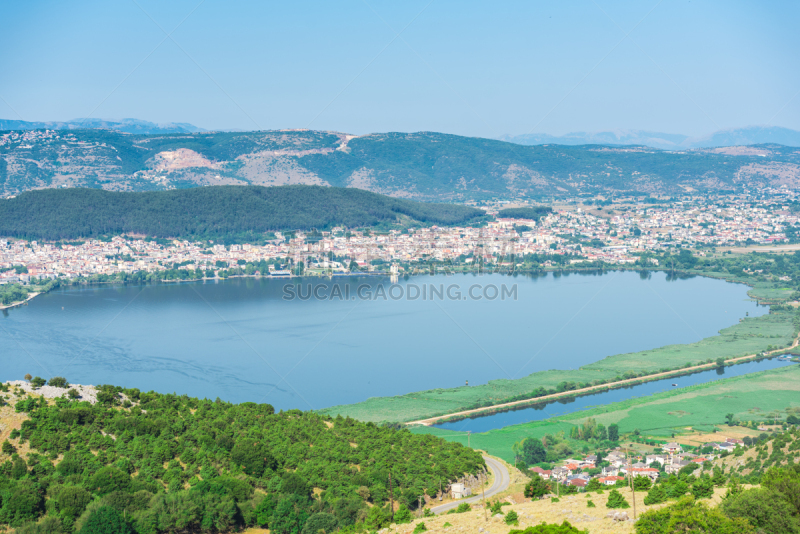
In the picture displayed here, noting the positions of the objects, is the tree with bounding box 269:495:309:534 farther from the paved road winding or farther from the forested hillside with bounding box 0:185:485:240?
the forested hillside with bounding box 0:185:485:240

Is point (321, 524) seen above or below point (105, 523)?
below

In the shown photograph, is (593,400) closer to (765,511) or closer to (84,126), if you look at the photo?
(765,511)

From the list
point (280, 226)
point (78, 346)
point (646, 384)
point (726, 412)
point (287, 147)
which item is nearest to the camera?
point (726, 412)

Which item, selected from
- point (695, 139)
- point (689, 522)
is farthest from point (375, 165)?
point (695, 139)

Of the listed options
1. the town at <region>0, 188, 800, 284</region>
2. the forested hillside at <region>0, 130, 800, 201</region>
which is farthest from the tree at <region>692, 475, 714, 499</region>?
the forested hillside at <region>0, 130, 800, 201</region>

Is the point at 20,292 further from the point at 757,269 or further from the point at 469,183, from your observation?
the point at 469,183

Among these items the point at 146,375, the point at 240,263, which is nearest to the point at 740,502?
the point at 146,375

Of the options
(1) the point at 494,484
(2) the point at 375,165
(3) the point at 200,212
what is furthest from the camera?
(2) the point at 375,165
